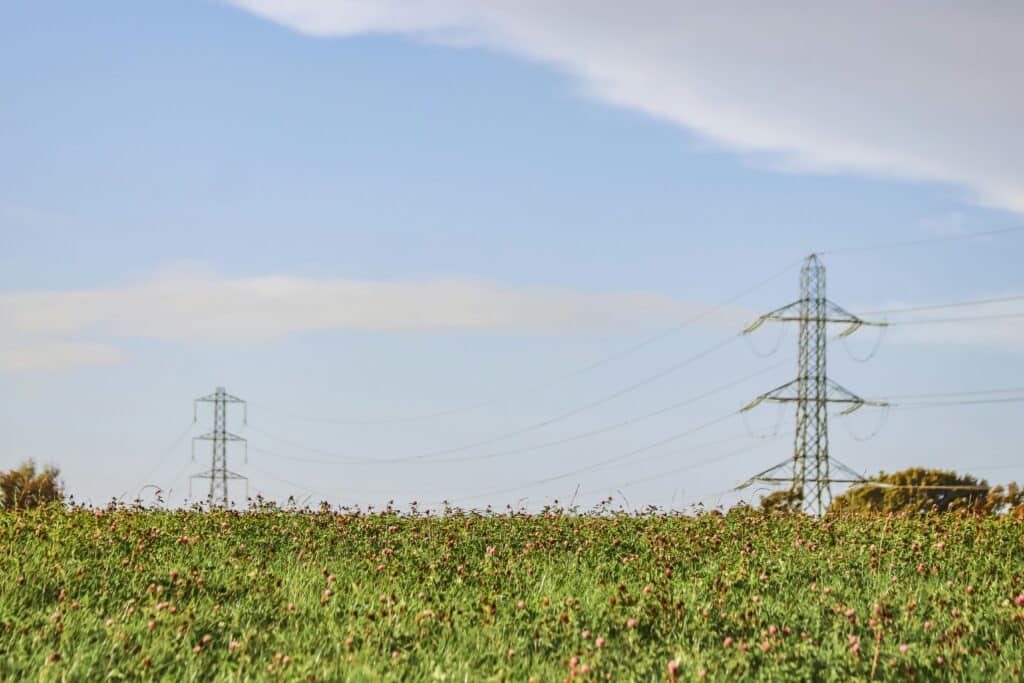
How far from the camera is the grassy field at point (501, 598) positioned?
9.49 metres

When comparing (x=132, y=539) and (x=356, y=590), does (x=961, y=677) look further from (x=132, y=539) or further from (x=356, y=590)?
(x=132, y=539)

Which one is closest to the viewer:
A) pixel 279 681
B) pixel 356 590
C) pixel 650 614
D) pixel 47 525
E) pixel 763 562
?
pixel 279 681

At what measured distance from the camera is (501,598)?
40.2 ft

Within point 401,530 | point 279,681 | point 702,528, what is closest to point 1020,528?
point 702,528

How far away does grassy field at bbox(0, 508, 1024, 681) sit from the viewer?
9.49 m

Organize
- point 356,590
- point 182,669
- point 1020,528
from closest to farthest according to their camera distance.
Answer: point 182,669 → point 356,590 → point 1020,528

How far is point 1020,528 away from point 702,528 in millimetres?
5094

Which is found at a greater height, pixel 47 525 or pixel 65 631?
pixel 47 525

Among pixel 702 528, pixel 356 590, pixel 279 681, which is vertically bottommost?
pixel 279 681

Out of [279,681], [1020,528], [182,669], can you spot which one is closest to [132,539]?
[182,669]

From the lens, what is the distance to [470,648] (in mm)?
10180

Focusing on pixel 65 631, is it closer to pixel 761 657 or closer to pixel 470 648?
pixel 470 648

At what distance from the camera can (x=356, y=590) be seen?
1191cm

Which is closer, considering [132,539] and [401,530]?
[132,539]
